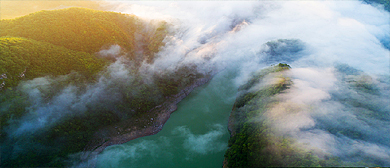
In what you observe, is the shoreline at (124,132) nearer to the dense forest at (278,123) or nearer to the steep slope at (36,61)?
the steep slope at (36,61)

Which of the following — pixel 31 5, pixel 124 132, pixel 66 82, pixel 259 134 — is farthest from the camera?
pixel 31 5

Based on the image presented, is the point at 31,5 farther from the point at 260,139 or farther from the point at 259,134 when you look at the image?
the point at 260,139

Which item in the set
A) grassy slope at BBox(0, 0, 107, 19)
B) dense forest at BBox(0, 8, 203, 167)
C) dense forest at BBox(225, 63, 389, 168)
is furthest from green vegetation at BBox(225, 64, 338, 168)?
grassy slope at BBox(0, 0, 107, 19)

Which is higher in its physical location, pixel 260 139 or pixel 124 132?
pixel 124 132

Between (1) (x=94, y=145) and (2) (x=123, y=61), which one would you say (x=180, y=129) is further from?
(2) (x=123, y=61)

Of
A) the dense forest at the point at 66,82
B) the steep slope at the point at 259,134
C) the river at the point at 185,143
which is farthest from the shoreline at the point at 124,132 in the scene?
the steep slope at the point at 259,134

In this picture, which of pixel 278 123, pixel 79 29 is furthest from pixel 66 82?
pixel 278 123
